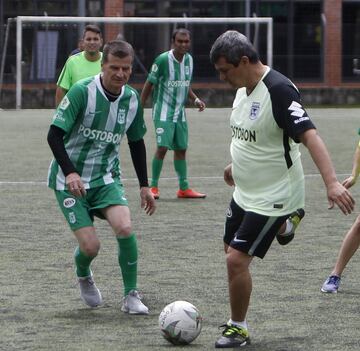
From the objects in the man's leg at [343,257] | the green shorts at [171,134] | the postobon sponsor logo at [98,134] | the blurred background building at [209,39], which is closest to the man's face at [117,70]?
the postobon sponsor logo at [98,134]

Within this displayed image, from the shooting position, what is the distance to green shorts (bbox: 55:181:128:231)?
7.58m

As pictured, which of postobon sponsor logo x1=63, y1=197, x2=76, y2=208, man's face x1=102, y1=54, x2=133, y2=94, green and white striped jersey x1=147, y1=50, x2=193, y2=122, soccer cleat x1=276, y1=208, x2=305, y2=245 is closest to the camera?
soccer cleat x1=276, y1=208, x2=305, y2=245

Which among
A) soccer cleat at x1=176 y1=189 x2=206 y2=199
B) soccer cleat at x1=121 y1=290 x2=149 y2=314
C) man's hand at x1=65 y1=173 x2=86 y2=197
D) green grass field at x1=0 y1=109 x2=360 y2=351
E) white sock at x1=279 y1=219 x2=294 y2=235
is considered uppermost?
man's hand at x1=65 y1=173 x2=86 y2=197

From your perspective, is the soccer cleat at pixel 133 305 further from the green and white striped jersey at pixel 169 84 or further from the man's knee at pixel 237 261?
the green and white striped jersey at pixel 169 84

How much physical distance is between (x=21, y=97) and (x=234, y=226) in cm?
2686

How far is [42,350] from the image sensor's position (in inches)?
259

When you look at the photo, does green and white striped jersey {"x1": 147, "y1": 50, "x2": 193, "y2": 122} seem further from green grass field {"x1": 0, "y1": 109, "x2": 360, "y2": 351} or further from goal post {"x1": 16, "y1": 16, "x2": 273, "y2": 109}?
goal post {"x1": 16, "y1": 16, "x2": 273, "y2": 109}

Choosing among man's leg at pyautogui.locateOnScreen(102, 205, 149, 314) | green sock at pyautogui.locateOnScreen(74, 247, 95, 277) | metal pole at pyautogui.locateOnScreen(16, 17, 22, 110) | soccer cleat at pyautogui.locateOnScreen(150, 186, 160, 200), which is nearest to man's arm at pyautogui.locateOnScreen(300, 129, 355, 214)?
man's leg at pyautogui.locateOnScreen(102, 205, 149, 314)

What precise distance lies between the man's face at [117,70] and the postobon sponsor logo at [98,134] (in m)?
0.32

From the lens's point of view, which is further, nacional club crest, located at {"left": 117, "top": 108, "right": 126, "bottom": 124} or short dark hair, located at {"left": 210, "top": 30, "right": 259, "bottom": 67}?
nacional club crest, located at {"left": 117, "top": 108, "right": 126, "bottom": 124}

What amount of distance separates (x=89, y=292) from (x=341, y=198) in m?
2.24

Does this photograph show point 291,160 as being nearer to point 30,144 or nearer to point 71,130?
point 71,130

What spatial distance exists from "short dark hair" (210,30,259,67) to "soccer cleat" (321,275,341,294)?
2.32m

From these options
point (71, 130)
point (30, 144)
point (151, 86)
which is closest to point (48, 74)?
point (30, 144)
